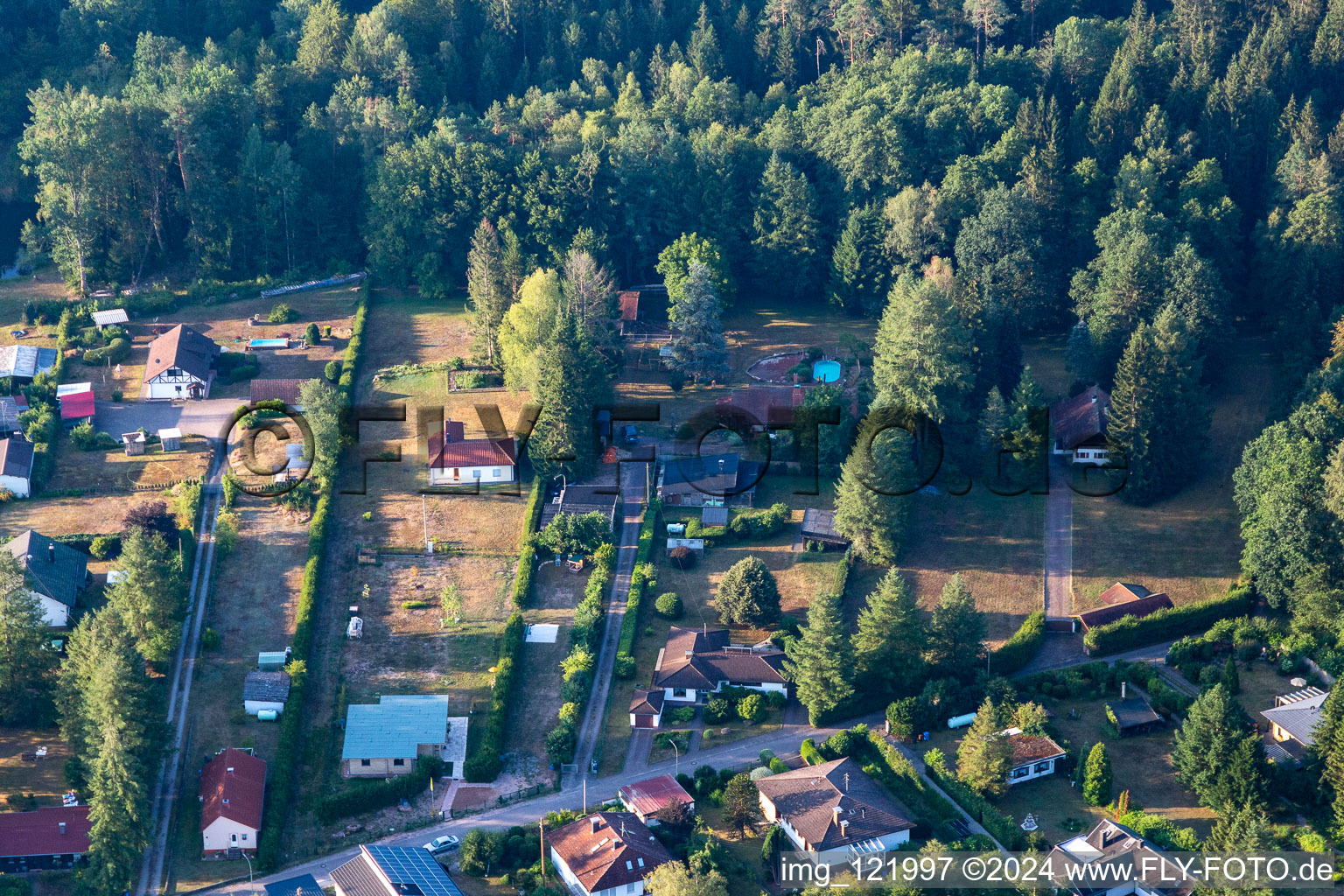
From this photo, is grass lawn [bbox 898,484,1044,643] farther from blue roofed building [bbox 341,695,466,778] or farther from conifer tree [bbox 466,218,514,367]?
conifer tree [bbox 466,218,514,367]

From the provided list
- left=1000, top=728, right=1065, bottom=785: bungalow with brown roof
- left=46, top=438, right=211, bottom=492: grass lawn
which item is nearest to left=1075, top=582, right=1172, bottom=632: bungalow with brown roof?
left=1000, top=728, right=1065, bottom=785: bungalow with brown roof

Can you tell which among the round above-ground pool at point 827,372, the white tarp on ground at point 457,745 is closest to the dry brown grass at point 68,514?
the white tarp on ground at point 457,745

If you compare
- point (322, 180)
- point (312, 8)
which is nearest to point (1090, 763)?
point (322, 180)

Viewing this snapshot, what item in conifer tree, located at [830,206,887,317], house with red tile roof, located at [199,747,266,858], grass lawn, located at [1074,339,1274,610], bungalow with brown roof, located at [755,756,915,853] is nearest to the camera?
bungalow with brown roof, located at [755,756,915,853]

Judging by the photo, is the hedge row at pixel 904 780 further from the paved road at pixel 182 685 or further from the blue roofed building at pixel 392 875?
the paved road at pixel 182 685

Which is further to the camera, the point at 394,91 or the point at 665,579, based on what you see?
the point at 394,91

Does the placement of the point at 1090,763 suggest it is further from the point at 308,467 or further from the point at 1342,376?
the point at 308,467
